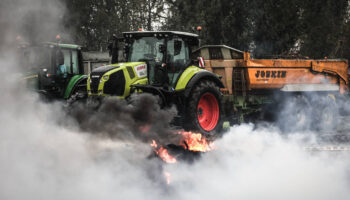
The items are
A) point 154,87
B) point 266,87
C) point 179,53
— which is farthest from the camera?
point 266,87

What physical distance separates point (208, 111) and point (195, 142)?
118cm

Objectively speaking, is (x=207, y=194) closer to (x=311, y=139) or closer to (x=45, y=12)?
(x=45, y=12)

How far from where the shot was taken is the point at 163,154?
7.66m

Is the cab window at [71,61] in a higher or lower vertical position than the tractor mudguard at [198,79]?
higher

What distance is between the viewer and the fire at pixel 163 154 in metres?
7.54

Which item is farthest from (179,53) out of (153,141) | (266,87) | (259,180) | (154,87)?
(266,87)

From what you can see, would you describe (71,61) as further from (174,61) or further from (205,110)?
(205,110)

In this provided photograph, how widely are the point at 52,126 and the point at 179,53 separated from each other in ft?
11.6

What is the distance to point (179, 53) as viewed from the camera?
8.85 meters

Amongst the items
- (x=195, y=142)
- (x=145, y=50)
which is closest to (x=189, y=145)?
(x=195, y=142)

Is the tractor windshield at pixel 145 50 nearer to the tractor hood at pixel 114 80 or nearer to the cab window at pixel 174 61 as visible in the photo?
the cab window at pixel 174 61

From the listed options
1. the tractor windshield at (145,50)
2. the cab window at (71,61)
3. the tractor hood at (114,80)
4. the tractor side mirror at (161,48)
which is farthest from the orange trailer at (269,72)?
the tractor hood at (114,80)

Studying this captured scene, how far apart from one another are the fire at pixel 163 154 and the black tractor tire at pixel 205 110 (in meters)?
0.86

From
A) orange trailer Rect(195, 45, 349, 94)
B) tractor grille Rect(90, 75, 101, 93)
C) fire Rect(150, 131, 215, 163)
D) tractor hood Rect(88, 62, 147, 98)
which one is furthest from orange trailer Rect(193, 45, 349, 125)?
tractor grille Rect(90, 75, 101, 93)
